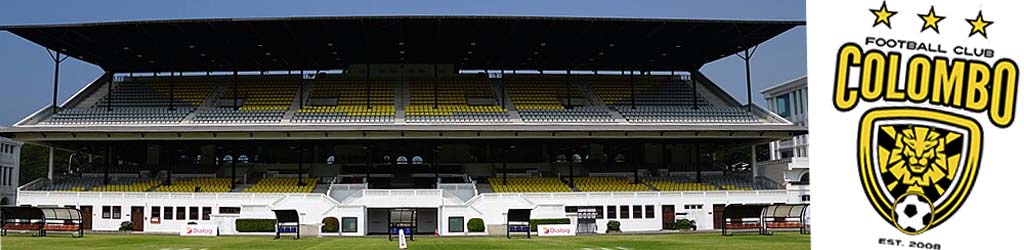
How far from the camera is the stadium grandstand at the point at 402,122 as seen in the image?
2023 inches

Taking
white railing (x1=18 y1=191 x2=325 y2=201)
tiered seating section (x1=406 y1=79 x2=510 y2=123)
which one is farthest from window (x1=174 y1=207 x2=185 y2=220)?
tiered seating section (x1=406 y1=79 x2=510 y2=123)

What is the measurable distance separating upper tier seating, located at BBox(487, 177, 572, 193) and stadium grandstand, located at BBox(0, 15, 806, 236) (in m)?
0.19

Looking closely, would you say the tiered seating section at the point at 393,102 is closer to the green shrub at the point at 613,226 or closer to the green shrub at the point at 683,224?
the green shrub at the point at 683,224

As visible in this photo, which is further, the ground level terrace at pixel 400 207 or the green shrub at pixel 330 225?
the ground level terrace at pixel 400 207

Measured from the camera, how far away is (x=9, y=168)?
9619 centimetres

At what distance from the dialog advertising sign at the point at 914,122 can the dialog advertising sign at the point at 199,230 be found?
43.0m

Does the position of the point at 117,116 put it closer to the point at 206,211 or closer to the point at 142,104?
the point at 142,104

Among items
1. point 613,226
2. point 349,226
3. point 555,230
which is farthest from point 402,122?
point 555,230

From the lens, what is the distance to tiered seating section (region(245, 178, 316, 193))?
5416cm

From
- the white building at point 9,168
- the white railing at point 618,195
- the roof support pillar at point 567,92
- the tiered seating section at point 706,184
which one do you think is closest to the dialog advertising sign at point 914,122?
the white railing at point 618,195

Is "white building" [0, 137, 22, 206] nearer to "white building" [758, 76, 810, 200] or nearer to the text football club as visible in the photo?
"white building" [758, 76, 810, 200]

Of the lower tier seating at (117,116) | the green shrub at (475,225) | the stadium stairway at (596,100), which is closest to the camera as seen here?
the green shrub at (475,225)

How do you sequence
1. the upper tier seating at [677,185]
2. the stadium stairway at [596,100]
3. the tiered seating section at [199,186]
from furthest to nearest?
→ the stadium stairway at [596,100], the upper tier seating at [677,185], the tiered seating section at [199,186]

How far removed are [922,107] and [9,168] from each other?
347 ft
